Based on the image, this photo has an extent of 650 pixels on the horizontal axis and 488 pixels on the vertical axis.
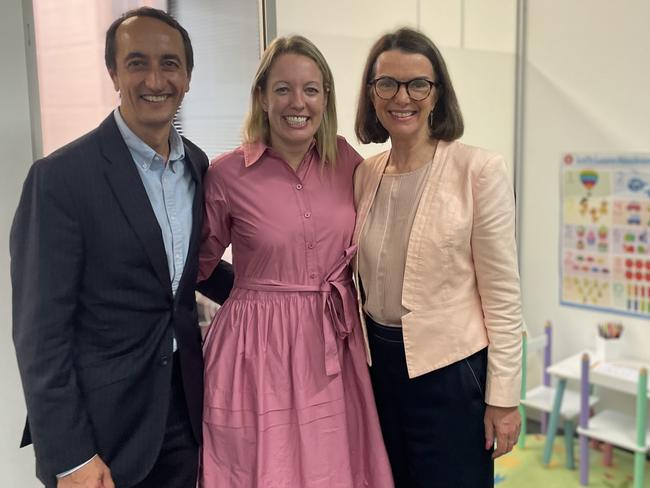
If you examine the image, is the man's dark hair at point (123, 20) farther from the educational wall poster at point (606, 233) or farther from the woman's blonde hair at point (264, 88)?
the educational wall poster at point (606, 233)

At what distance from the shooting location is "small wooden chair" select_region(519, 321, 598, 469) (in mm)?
3074

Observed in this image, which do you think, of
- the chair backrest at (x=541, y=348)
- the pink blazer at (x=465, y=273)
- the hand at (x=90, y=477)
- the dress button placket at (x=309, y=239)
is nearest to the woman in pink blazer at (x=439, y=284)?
the pink blazer at (x=465, y=273)

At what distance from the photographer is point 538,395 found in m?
3.27

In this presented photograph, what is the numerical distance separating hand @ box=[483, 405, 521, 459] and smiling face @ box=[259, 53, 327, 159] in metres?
0.77

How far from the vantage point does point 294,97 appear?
1.50 meters

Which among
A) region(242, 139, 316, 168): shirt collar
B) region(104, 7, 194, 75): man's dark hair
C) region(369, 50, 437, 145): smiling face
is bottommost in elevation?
region(242, 139, 316, 168): shirt collar

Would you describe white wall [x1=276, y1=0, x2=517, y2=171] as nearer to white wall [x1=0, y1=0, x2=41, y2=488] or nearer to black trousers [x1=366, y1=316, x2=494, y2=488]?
white wall [x1=0, y1=0, x2=41, y2=488]

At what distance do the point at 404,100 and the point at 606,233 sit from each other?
2.14 meters

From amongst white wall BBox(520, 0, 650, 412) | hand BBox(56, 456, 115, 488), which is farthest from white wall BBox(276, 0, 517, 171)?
hand BBox(56, 456, 115, 488)

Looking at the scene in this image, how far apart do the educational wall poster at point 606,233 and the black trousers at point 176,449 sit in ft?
8.11

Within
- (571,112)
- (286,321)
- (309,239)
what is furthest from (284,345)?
(571,112)

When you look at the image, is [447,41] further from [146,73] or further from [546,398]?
[146,73]

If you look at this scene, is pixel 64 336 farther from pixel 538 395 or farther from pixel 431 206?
pixel 538 395

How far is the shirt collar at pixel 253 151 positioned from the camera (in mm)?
1537
